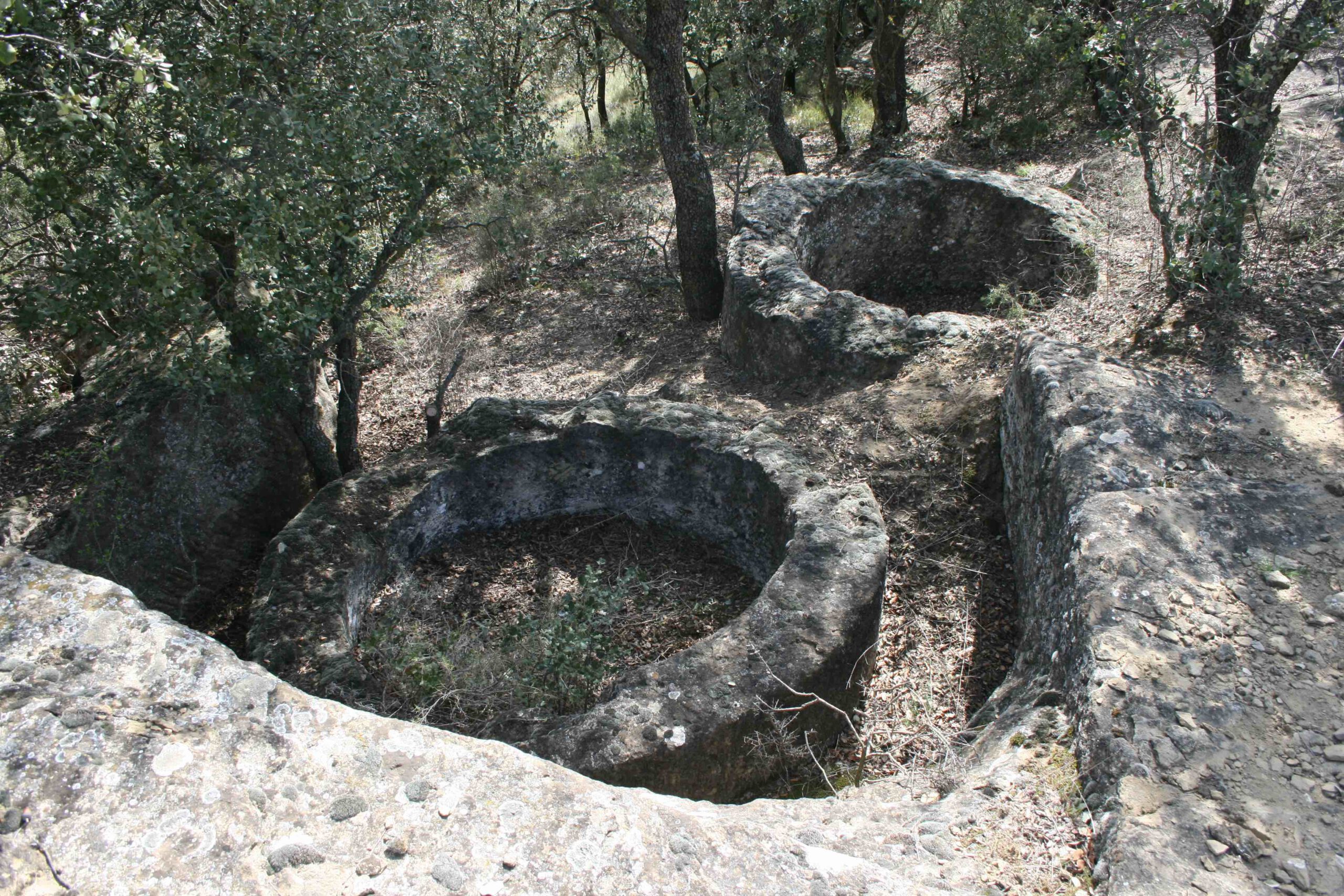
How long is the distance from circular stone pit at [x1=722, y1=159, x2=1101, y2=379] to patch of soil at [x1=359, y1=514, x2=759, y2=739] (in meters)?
2.25

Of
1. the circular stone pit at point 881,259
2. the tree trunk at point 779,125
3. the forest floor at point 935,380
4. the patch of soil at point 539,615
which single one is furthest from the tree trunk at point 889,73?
the patch of soil at point 539,615

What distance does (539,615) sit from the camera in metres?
5.34

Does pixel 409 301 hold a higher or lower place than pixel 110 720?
higher

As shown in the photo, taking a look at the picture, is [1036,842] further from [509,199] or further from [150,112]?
[509,199]

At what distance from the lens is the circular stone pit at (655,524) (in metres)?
3.81

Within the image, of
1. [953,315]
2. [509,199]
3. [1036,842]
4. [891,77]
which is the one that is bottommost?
[1036,842]

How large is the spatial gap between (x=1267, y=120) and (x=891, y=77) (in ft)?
23.1

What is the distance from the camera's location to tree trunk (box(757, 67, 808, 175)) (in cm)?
1056

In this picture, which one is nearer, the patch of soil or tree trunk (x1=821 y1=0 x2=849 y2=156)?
the patch of soil

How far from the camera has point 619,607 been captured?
5.08m

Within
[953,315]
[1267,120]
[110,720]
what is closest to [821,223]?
[953,315]

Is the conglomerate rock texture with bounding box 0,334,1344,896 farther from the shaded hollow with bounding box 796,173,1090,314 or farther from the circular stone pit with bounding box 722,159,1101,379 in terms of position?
the shaded hollow with bounding box 796,173,1090,314

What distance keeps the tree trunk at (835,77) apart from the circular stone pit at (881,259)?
3622 millimetres

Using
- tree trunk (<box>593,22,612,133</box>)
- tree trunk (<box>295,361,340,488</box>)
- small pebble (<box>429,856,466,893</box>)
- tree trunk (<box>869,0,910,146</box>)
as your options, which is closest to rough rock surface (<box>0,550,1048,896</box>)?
small pebble (<box>429,856,466,893</box>)
